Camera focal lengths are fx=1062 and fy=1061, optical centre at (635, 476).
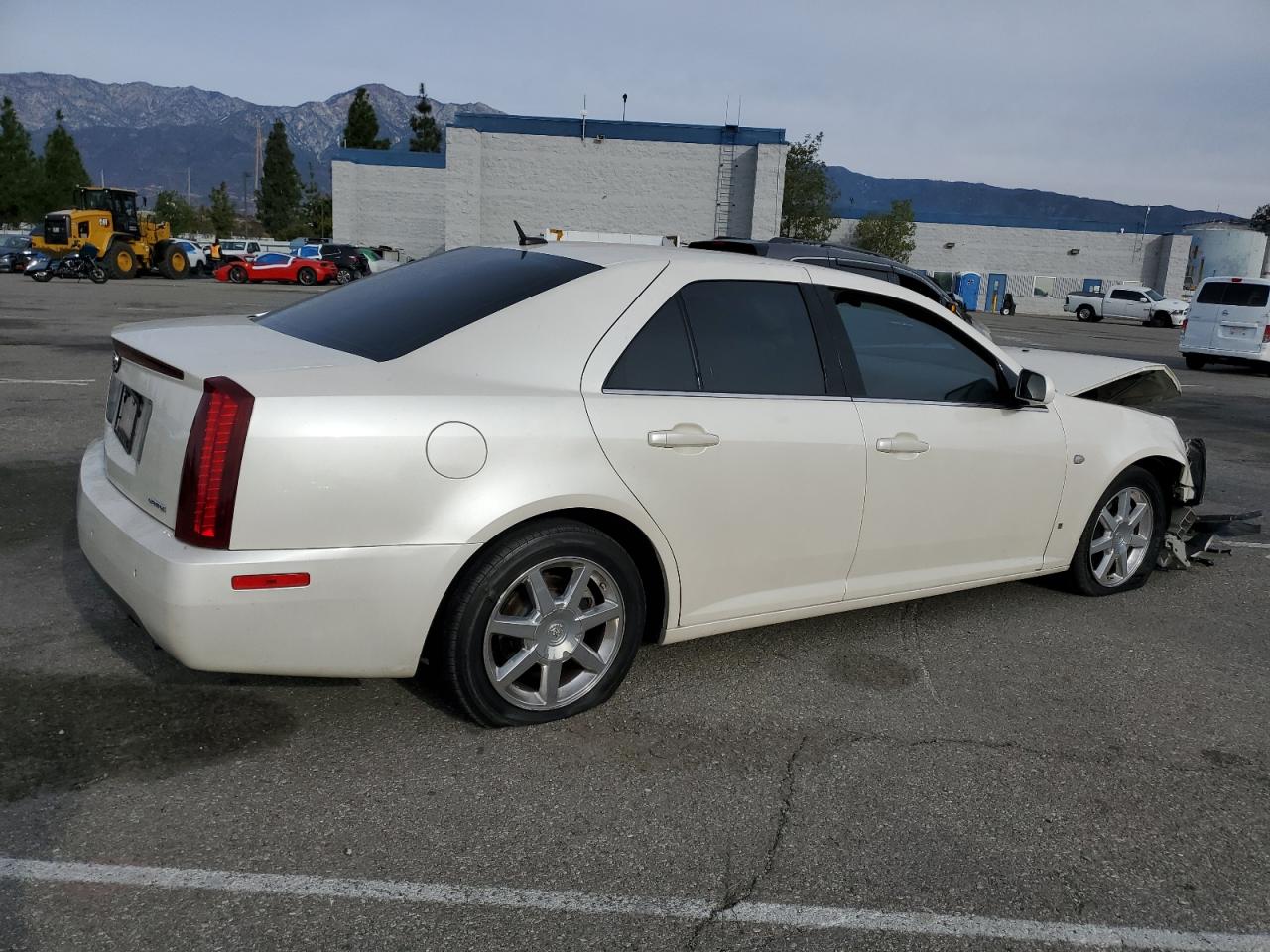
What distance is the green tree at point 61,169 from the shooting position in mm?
73375

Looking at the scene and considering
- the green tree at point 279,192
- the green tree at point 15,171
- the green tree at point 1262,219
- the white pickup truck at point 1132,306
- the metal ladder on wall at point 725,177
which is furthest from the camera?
the green tree at point 1262,219

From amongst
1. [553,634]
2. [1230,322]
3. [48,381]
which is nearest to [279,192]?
[1230,322]

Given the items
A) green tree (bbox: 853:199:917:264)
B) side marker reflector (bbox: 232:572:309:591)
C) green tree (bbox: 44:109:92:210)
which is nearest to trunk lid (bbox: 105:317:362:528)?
side marker reflector (bbox: 232:572:309:591)

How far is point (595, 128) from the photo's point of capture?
45.6 meters

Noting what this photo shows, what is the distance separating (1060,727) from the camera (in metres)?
3.75

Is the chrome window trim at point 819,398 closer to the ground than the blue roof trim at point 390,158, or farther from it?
closer to the ground

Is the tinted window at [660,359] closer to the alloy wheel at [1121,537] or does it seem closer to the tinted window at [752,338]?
the tinted window at [752,338]

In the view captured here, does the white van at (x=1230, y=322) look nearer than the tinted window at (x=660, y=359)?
No

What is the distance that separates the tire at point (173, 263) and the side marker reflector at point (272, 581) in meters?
39.0

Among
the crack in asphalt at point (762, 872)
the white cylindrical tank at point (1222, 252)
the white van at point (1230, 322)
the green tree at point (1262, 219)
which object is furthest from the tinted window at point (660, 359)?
the green tree at point (1262, 219)

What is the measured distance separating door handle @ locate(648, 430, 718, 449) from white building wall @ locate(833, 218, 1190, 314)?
54467 mm

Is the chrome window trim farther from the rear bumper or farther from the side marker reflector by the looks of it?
the side marker reflector

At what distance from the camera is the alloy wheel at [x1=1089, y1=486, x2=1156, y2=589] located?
516 centimetres

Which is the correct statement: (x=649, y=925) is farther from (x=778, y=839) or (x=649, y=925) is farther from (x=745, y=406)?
(x=745, y=406)
